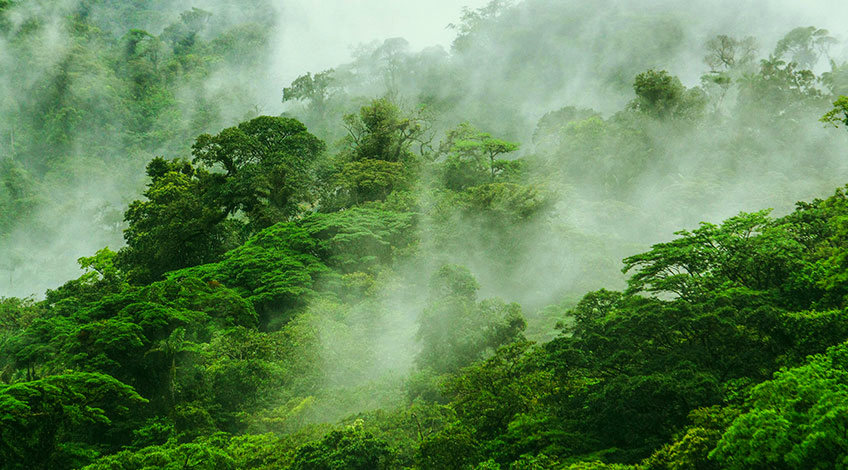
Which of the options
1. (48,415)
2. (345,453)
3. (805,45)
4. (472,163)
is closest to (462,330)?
(345,453)

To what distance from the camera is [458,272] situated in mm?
17281

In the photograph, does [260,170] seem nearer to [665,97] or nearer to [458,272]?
[458,272]

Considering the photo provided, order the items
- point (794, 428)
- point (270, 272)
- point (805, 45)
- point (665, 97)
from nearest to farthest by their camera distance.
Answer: point (794, 428) → point (270, 272) → point (665, 97) → point (805, 45)

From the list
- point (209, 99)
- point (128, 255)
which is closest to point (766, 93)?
point (128, 255)

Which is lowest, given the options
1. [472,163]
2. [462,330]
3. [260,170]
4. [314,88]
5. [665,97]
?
[462,330]

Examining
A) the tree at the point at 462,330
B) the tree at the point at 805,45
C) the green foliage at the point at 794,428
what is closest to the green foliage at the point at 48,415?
the tree at the point at 462,330

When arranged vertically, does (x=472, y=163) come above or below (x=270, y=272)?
above

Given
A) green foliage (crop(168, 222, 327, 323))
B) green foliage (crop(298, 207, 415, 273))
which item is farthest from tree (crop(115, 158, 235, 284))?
green foliage (crop(298, 207, 415, 273))

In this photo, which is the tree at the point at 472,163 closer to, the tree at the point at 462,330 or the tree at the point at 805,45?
the tree at the point at 462,330

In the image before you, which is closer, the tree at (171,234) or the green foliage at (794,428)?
the green foliage at (794,428)

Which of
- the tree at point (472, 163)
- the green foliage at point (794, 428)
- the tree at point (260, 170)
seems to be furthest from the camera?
the tree at point (472, 163)

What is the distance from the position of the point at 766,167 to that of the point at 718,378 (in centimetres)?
3566

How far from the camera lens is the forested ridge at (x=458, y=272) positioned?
7.76m

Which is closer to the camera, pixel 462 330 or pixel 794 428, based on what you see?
pixel 794 428
